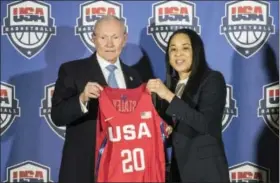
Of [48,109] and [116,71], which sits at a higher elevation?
[116,71]

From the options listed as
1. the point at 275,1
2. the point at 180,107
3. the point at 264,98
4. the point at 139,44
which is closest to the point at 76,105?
the point at 180,107

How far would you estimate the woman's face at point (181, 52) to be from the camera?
5.57 feet

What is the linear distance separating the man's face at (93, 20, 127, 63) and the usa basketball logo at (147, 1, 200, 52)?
0.59m

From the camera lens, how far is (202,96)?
164cm

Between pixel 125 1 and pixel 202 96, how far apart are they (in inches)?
33.8

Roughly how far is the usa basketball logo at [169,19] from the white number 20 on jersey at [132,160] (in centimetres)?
88

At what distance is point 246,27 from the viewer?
2.28 metres

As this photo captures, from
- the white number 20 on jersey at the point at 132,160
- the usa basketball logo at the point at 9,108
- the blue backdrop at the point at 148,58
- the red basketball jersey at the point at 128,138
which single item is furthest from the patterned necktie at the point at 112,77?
the usa basketball logo at the point at 9,108

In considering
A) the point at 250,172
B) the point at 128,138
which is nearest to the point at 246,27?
the point at 250,172

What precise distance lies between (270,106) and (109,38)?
975 mm

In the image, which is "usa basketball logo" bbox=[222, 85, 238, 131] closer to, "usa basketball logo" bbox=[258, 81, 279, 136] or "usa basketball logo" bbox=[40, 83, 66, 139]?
"usa basketball logo" bbox=[258, 81, 279, 136]

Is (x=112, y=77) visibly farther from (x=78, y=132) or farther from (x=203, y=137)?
(x=203, y=137)

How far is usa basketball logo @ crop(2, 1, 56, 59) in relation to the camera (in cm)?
229

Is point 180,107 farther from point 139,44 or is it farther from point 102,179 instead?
point 139,44
